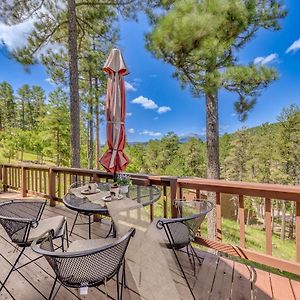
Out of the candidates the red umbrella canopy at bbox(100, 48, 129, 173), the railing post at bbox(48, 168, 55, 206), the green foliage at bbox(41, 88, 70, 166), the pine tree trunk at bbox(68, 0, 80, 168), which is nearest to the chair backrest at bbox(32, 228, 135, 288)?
→ the red umbrella canopy at bbox(100, 48, 129, 173)

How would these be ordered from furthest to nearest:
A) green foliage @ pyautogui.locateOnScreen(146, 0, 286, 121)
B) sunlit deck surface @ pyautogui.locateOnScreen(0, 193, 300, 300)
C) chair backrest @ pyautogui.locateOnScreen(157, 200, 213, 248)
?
green foliage @ pyautogui.locateOnScreen(146, 0, 286, 121), sunlit deck surface @ pyautogui.locateOnScreen(0, 193, 300, 300), chair backrest @ pyautogui.locateOnScreen(157, 200, 213, 248)

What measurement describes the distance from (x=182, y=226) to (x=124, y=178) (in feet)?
3.16

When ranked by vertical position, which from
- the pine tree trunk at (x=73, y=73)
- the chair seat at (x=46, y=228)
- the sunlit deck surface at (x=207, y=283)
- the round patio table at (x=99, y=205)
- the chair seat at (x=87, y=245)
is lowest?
the sunlit deck surface at (x=207, y=283)

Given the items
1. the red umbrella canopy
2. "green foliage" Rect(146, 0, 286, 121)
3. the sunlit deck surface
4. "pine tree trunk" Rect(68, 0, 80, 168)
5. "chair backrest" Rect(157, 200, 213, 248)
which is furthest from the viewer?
"pine tree trunk" Rect(68, 0, 80, 168)

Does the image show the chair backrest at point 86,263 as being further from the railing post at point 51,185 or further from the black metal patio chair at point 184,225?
the railing post at point 51,185

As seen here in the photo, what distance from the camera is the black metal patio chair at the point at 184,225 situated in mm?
2033

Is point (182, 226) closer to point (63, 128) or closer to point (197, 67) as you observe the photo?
point (197, 67)

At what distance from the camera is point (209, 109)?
6707mm

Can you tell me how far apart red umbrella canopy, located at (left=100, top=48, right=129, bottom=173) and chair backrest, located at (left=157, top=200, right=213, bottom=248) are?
93 centimetres

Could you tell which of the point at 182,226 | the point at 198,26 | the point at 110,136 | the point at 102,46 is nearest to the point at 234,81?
the point at 198,26

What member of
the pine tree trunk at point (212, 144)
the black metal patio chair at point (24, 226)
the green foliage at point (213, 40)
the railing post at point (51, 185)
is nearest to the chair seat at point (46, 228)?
the black metal patio chair at point (24, 226)

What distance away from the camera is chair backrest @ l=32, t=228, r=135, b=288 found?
1.51 m

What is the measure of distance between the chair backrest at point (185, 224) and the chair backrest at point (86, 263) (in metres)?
0.45

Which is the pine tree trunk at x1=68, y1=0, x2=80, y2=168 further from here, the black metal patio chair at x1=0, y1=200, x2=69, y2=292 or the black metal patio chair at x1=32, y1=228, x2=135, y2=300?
the black metal patio chair at x1=32, y1=228, x2=135, y2=300
